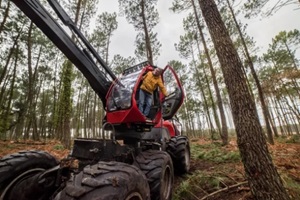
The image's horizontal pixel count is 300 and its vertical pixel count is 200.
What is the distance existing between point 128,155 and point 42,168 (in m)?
1.30

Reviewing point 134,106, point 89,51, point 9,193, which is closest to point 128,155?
point 134,106

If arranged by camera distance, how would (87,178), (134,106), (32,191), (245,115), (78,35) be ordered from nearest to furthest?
(87,178), (32,191), (245,115), (134,106), (78,35)

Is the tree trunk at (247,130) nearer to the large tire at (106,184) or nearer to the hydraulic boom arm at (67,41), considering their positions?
the large tire at (106,184)

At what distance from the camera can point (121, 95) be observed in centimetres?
378

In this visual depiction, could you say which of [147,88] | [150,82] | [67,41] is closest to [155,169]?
[147,88]

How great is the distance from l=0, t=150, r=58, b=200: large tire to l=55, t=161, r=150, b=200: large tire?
1.24 metres

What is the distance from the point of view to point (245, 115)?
302 centimetres

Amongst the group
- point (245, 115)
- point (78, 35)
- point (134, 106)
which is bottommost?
point (245, 115)

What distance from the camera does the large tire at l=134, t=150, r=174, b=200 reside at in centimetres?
295

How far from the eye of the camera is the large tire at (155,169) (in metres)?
2.95

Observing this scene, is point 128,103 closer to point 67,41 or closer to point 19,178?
point 67,41

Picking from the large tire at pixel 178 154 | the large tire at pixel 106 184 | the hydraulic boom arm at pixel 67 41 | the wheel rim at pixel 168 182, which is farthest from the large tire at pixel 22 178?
the large tire at pixel 178 154

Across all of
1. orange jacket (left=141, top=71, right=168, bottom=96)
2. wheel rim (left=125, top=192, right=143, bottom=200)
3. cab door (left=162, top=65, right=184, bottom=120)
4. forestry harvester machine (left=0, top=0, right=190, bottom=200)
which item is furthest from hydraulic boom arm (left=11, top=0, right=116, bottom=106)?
wheel rim (left=125, top=192, right=143, bottom=200)

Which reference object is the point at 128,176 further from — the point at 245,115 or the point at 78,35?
the point at 78,35
